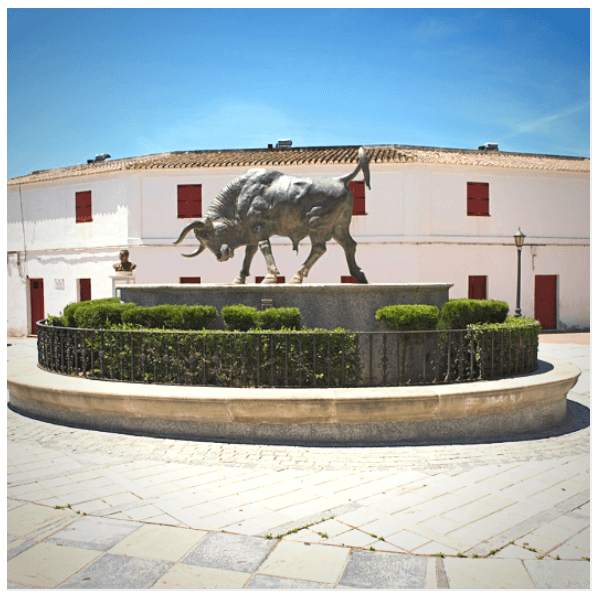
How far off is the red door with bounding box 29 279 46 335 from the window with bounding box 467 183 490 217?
1680 cm

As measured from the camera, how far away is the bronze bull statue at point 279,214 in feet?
25.5

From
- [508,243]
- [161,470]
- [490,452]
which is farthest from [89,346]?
[508,243]

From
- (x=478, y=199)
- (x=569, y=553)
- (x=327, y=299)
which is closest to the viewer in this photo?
(x=569, y=553)

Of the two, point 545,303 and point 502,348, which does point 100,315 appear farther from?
point 545,303

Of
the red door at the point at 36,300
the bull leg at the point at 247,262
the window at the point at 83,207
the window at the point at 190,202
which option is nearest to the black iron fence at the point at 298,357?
the bull leg at the point at 247,262

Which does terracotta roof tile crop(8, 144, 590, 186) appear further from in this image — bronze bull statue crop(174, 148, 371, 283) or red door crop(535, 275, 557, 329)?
bronze bull statue crop(174, 148, 371, 283)

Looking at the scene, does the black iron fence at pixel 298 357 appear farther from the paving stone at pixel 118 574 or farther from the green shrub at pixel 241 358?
the paving stone at pixel 118 574

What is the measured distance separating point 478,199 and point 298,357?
54.5 feet

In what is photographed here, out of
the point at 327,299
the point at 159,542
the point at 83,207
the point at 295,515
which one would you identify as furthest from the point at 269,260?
the point at 83,207

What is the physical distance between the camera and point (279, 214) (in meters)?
7.86

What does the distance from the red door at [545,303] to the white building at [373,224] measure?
4cm

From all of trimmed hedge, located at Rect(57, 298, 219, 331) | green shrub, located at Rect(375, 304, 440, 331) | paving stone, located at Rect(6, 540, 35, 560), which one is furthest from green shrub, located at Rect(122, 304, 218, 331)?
paving stone, located at Rect(6, 540, 35, 560)

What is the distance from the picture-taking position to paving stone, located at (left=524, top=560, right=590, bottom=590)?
9.36ft

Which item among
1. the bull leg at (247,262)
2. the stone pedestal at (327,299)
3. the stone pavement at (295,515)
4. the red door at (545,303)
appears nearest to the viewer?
the stone pavement at (295,515)
